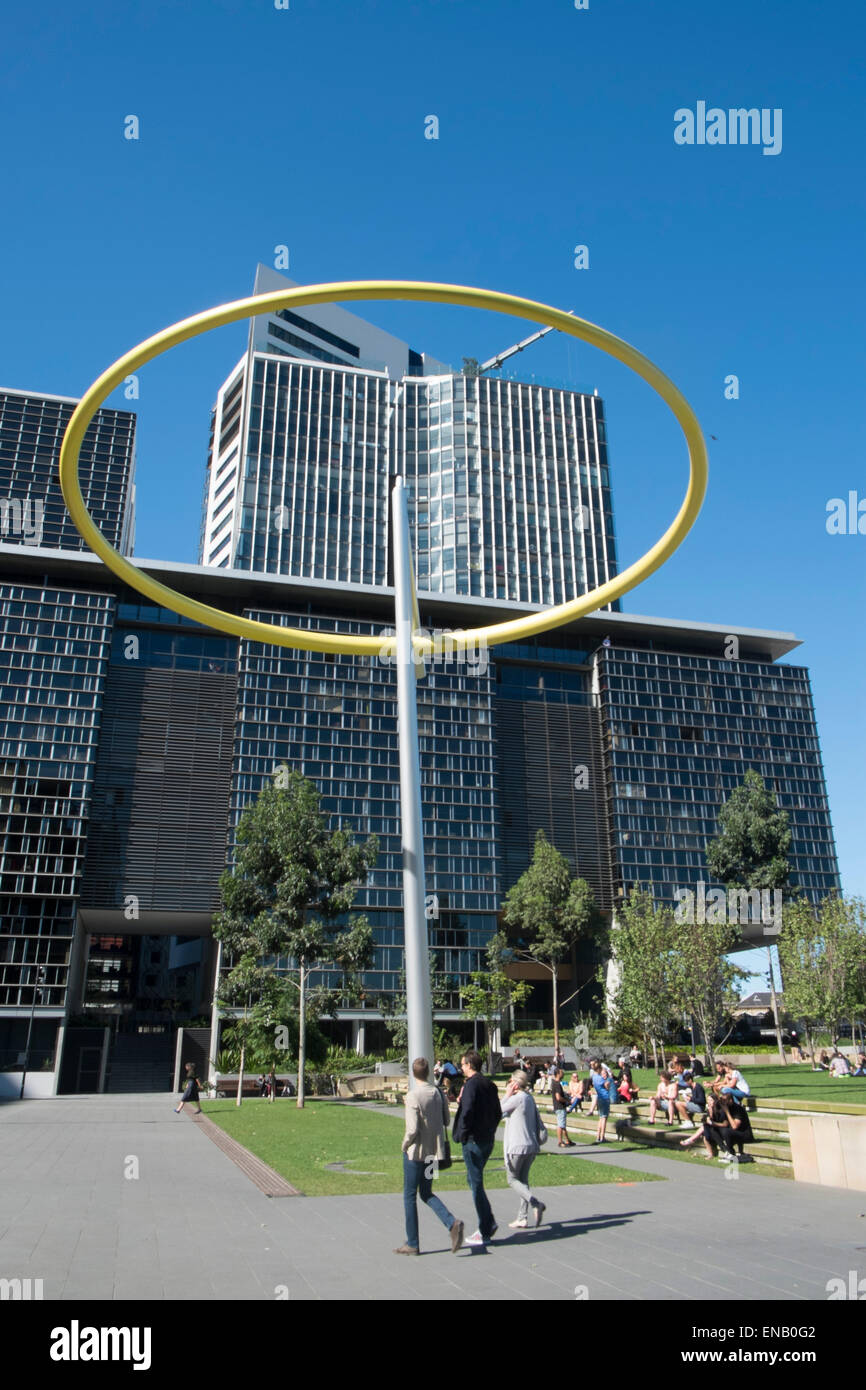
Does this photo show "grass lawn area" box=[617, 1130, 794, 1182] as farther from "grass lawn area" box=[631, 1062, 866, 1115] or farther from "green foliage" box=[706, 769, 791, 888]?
"green foliage" box=[706, 769, 791, 888]

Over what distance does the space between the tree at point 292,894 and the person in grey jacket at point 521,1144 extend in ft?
77.6

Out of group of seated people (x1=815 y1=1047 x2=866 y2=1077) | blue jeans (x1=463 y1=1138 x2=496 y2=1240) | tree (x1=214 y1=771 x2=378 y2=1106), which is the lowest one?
group of seated people (x1=815 y1=1047 x2=866 y2=1077)

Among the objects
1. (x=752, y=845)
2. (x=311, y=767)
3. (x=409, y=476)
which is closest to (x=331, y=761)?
(x=311, y=767)

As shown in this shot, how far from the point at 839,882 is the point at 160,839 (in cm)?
5357

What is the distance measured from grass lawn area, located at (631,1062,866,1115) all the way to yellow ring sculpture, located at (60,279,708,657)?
13.5 metres

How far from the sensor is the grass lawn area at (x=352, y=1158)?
534 inches

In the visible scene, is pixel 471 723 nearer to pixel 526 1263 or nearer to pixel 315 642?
pixel 315 642

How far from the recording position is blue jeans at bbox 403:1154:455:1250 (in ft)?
28.3

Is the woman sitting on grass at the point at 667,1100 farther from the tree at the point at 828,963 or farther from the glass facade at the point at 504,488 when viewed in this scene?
the glass facade at the point at 504,488

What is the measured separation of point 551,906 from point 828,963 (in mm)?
23108

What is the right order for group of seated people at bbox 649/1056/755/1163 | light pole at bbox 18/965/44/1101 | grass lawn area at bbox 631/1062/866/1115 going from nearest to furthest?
group of seated people at bbox 649/1056/755/1163
grass lawn area at bbox 631/1062/866/1115
light pole at bbox 18/965/44/1101

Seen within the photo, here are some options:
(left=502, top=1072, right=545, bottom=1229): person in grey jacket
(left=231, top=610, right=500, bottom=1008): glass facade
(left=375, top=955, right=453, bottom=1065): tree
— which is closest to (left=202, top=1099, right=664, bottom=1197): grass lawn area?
(left=502, top=1072, right=545, bottom=1229): person in grey jacket

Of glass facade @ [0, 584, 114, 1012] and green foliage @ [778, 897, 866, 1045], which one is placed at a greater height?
glass facade @ [0, 584, 114, 1012]

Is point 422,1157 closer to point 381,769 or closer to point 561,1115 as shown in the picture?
point 561,1115
